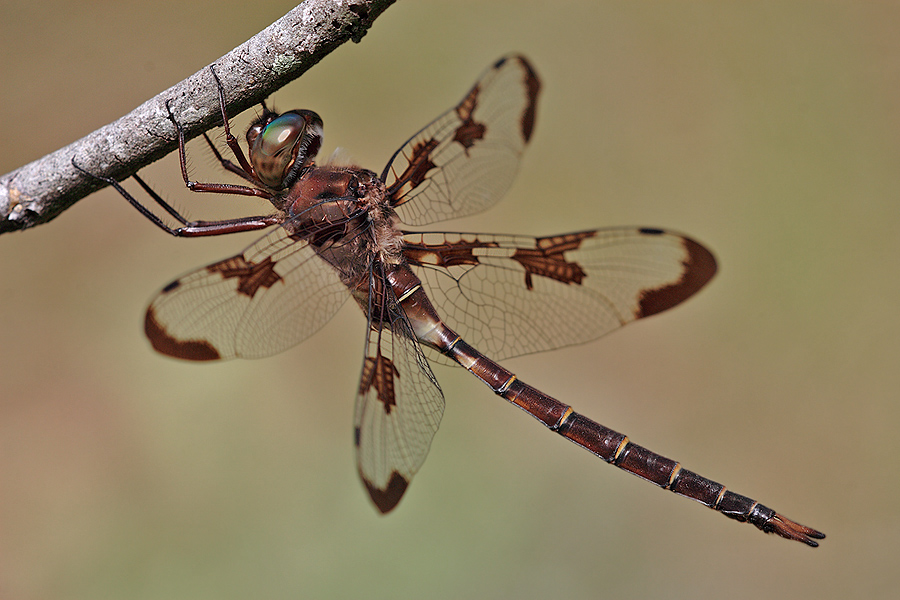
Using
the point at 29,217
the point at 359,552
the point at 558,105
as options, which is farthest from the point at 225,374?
the point at 558,105

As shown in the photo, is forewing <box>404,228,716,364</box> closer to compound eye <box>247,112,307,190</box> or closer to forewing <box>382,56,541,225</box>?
forewing <box>382,56,541,225</box>

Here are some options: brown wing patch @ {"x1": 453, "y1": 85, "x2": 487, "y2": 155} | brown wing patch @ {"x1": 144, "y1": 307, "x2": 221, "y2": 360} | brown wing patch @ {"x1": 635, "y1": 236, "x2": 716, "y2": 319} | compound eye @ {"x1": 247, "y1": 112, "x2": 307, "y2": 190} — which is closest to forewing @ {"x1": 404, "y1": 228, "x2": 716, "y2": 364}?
brown wing patch @ {"x1": 635, "y1": 236, "x2": 716, "y2": 319}

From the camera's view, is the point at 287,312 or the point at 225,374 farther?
the point at 225,374

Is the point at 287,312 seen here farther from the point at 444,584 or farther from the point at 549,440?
the point at 549,440

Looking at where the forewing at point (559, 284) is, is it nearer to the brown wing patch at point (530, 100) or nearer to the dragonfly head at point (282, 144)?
the brown wing patch at point (530, 100)

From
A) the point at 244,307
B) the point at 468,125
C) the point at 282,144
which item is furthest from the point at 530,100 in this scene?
the point at 244,307
